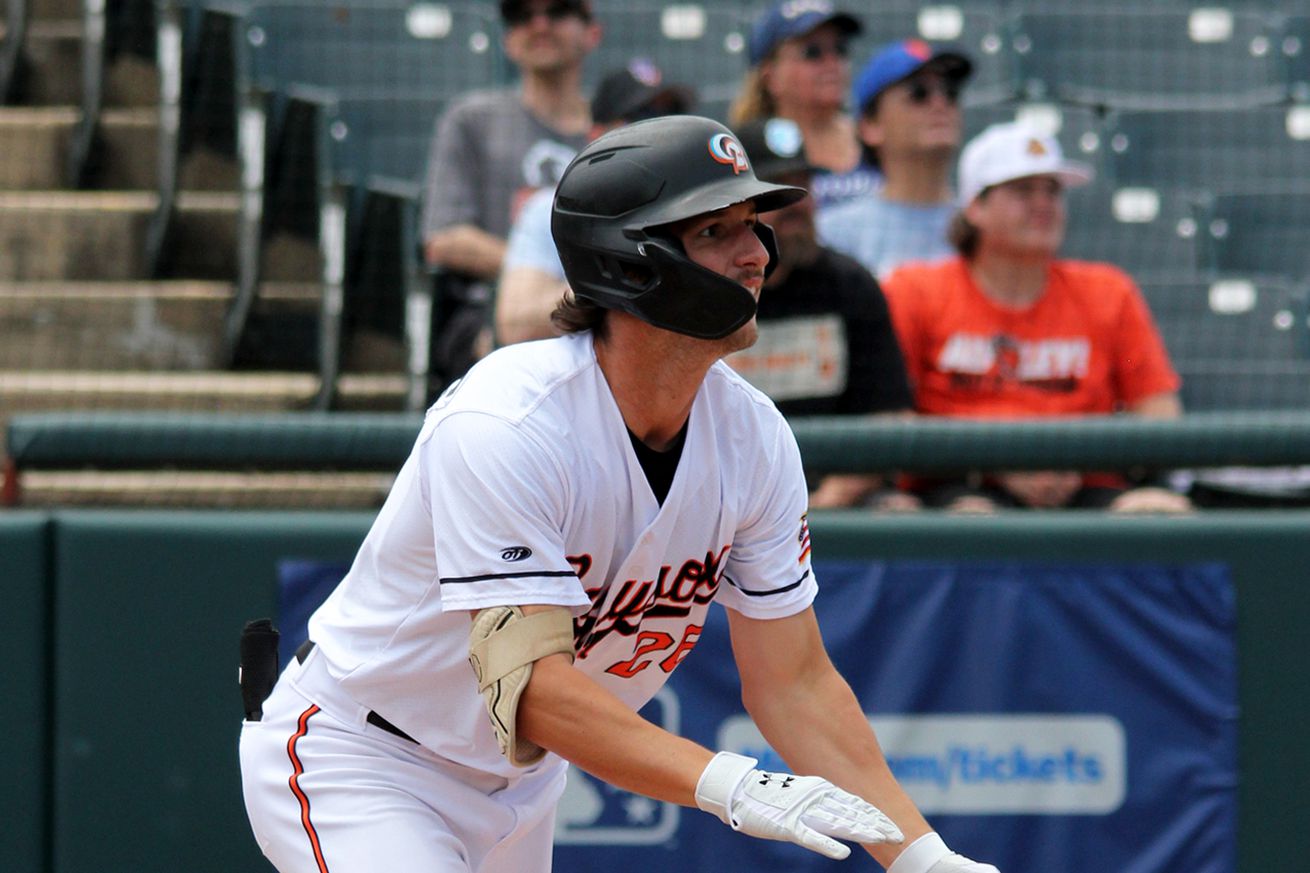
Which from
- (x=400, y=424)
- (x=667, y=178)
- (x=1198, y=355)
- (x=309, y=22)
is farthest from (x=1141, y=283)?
(x=667, y=178)

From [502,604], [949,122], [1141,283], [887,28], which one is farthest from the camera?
[887,28]

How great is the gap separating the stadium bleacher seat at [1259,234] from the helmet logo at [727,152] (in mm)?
4437

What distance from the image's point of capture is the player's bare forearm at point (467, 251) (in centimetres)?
500

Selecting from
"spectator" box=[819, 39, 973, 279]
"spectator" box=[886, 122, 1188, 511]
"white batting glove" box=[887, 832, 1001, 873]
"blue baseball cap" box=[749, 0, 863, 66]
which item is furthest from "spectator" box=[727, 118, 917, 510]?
"white batting glove" box=[887, 832, 1001, 873]

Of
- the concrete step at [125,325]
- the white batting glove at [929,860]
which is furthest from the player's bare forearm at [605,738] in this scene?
the concrete step at [125,325]

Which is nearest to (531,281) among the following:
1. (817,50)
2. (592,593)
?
(817,50)

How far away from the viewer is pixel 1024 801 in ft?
12.2

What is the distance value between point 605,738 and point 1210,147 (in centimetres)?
534

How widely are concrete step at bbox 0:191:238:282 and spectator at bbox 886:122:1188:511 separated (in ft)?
9.20

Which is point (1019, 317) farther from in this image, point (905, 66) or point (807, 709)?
point (807, 709)

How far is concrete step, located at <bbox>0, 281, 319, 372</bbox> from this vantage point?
568cm

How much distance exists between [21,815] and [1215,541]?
8.77ft

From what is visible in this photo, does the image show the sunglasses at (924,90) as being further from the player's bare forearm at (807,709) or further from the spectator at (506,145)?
the player's bare forearm at (807,709)

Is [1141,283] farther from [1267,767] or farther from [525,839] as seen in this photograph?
[525,839]
